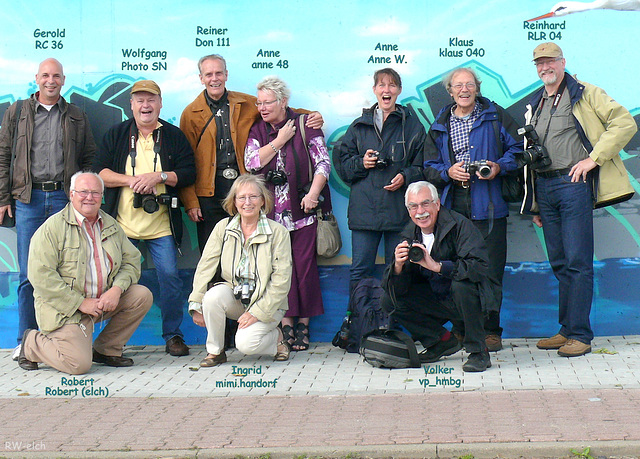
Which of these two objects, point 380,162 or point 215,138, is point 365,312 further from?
point 215,138

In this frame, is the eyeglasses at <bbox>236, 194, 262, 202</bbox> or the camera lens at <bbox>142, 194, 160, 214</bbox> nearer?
the eyeglasses at <bbox>236, 194, 262, 202</bbox>

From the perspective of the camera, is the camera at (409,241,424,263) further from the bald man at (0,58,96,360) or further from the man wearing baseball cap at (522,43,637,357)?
the bald man at (0,58,96,360)

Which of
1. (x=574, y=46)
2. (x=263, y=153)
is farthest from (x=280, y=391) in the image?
(x=574, y=46)

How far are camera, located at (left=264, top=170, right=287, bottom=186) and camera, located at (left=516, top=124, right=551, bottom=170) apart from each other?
6.25 ft

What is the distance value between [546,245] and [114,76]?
159 inches

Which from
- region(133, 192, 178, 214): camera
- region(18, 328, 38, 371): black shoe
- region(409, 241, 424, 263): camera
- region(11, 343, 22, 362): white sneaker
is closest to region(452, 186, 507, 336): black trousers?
region(409, 241, 424, 263): camera

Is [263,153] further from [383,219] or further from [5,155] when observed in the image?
[5,155]

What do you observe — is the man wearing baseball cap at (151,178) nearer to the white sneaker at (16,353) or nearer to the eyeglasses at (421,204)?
the white sneaker at (16,353)

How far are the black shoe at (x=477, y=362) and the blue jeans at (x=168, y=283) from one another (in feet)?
8.37

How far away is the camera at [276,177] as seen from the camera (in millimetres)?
7145

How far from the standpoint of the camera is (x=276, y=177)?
23.4ft

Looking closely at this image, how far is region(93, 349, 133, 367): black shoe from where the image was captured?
6.88 metres

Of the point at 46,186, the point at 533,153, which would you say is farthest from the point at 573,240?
the point at 46,186

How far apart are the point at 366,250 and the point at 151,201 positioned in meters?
1.83
